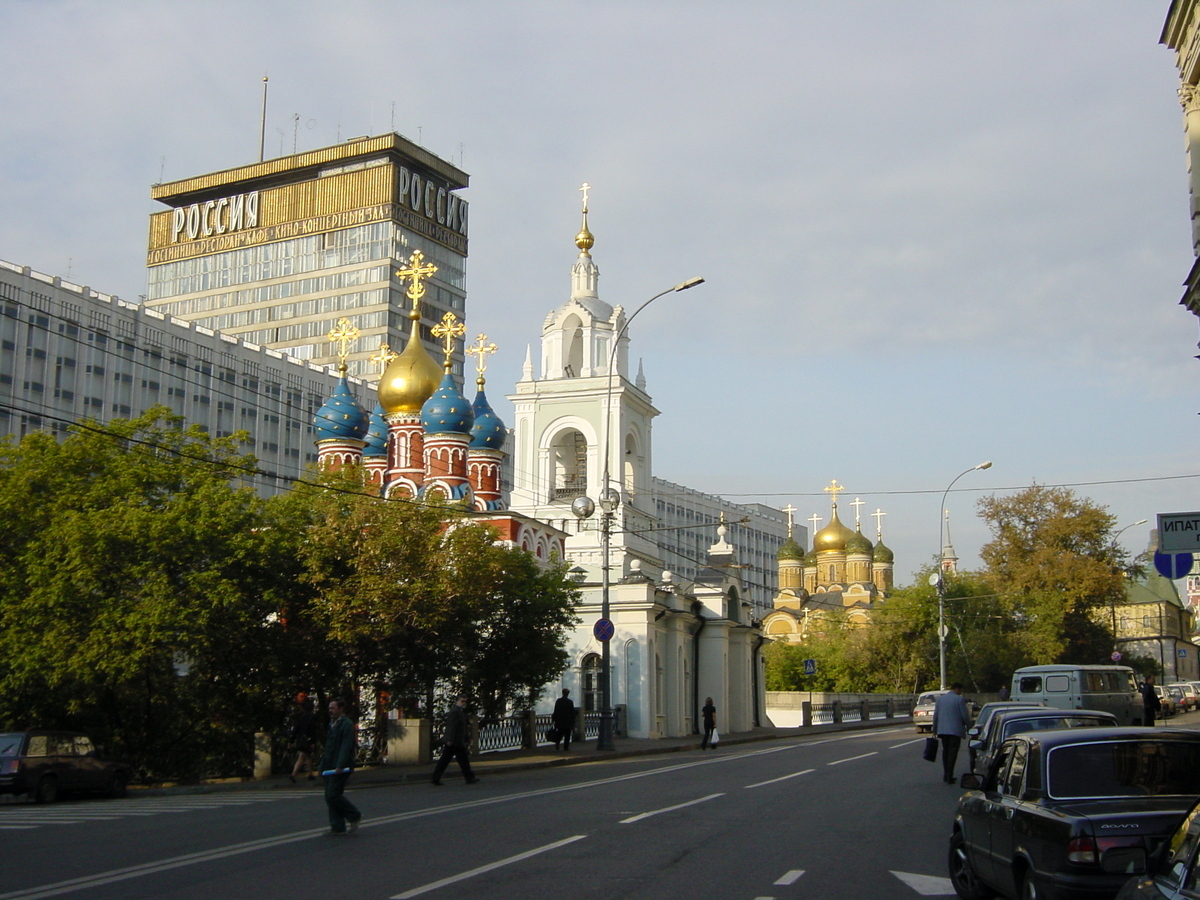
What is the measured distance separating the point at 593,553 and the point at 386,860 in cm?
4001

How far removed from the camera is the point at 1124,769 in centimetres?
887

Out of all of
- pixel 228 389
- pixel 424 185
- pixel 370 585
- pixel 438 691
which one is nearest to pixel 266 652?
pixel 370 585

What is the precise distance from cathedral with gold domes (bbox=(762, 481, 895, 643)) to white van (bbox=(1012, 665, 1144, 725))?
61.7m

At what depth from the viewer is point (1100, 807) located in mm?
8477

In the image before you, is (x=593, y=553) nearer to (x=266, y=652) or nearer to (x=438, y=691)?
(x=438, y=691)

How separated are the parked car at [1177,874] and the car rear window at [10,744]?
19.2 metres

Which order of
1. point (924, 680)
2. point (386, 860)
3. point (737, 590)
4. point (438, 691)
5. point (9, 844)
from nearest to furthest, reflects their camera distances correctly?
point (386, 860) → point (9, 844) → point (438, 691) → point (737, 590) → point (924, 680)

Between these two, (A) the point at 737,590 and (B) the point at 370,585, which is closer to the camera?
(B) the point at 370,585

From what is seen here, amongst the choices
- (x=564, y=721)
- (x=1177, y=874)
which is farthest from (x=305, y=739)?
(x=1177, y=874)

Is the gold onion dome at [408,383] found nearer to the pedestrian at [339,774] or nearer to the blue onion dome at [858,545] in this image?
the pedestrian at [339,774]

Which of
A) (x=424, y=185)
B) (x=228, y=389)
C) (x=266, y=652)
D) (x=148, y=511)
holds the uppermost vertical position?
(x=424, y=185)

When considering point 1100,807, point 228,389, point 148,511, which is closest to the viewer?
point 1100,807

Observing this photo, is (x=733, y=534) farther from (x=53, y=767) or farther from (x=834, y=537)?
(x=53, y=767)

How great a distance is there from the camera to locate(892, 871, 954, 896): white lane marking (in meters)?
10.5
